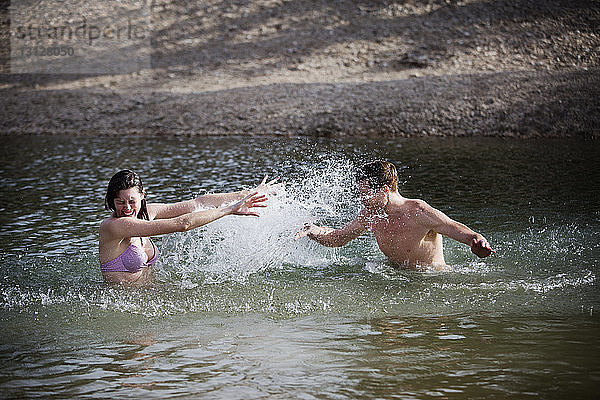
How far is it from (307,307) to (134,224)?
157 centimetres

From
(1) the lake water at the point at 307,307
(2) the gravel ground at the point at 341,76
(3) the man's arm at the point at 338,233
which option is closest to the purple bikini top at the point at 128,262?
(1) the lake water at the point at 307,307

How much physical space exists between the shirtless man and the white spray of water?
0.46 metres

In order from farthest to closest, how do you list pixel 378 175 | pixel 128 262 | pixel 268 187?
pixel 268 187 → pixel 378 175 → pixel 128 262

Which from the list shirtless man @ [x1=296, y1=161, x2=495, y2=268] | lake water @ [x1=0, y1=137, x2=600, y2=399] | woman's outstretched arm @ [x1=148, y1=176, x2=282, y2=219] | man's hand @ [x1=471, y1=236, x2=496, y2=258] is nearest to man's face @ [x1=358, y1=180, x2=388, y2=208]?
shirtless man @ [x1=296, y1=161, x2=495, y2=268]

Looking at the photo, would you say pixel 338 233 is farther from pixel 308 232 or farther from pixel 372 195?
pixel 372 195

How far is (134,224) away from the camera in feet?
20.4

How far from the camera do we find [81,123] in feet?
59.2

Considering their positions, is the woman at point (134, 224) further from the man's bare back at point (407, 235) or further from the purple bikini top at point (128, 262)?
the man's bare back at point (407, 235)

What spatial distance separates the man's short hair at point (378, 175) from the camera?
6.67 m

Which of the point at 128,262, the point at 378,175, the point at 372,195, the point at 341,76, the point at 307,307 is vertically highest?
the point at 341,76

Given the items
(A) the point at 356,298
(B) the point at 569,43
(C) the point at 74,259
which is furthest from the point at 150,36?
(A) the point at 356,298

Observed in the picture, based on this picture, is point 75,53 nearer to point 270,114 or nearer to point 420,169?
point 270,114

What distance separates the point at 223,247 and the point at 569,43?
1471 cm

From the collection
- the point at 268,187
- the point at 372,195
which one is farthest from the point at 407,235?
the point at 268,187
